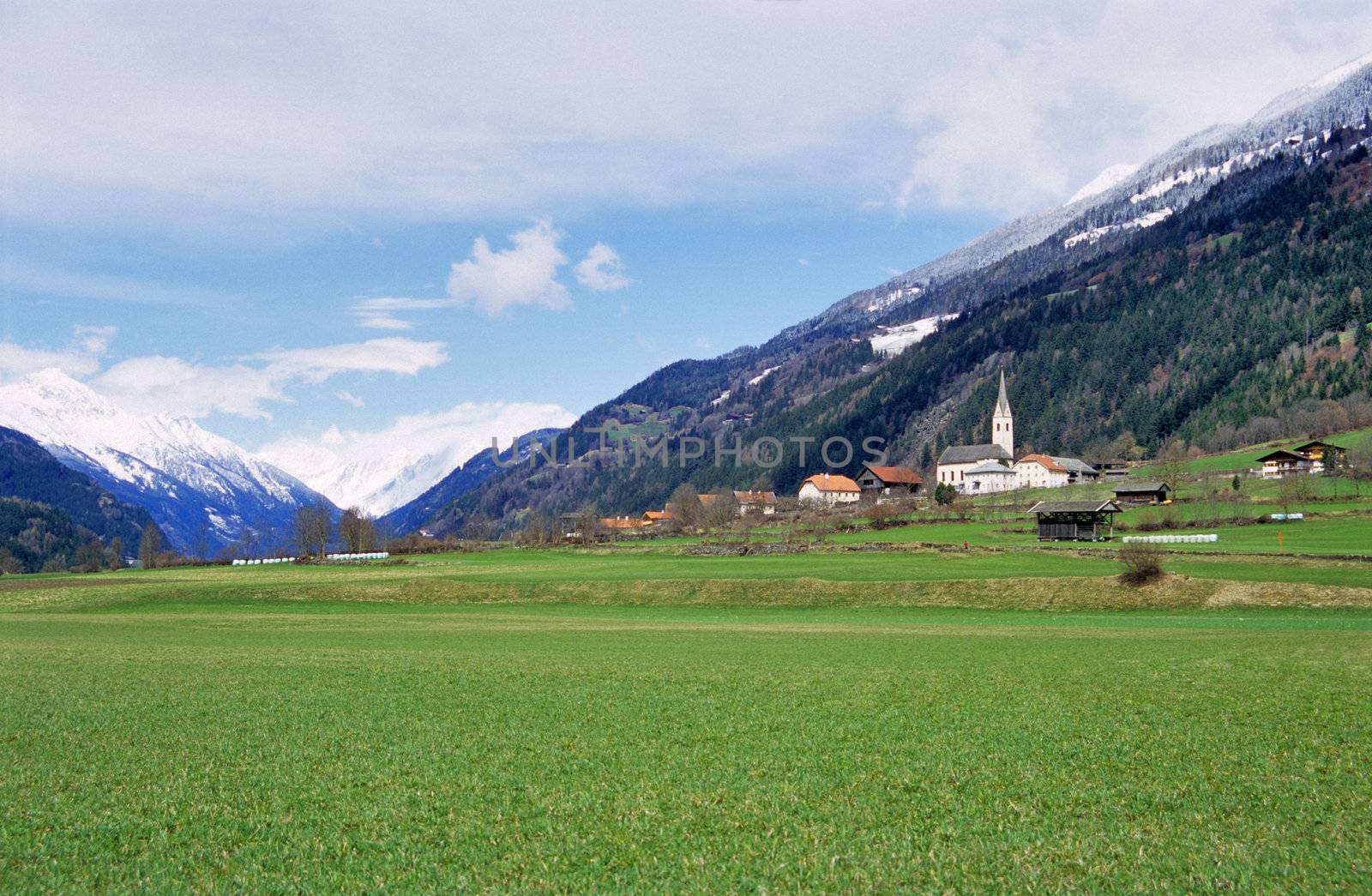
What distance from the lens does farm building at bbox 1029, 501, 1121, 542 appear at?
10062 centimetres

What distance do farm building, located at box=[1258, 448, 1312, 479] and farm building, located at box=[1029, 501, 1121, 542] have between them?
54763 millimetres

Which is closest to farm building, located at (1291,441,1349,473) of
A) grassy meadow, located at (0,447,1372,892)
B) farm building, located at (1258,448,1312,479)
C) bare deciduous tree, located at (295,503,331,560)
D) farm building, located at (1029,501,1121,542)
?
farm building, located at (1258,448,1312,479)

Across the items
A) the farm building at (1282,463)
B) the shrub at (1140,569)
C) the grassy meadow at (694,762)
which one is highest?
the farm building at (1282,463)

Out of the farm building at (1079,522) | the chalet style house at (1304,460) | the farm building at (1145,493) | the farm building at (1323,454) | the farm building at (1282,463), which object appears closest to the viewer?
the farm building at (1079,522)

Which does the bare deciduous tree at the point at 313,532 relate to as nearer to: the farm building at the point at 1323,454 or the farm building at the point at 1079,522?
the farm building at the point at 1079,522

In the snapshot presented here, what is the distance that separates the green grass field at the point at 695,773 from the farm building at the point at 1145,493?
112m

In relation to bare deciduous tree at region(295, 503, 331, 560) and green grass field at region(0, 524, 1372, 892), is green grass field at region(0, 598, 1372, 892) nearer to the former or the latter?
green grass field at region(0, 524, 1372, 892)

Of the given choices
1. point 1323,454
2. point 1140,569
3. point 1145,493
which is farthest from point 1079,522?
point 1323,454

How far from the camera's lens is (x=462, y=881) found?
10.1 metres

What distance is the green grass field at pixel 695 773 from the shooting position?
10539 millimetres

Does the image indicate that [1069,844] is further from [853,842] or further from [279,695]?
[279,695]

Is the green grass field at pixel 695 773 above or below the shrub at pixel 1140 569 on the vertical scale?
above

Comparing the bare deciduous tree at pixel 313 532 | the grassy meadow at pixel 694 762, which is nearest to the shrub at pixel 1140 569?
the grassy meadow at pixel 694 762

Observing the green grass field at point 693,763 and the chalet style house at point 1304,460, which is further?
the chalet style house at point 1304,460
